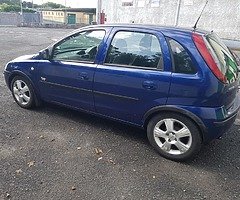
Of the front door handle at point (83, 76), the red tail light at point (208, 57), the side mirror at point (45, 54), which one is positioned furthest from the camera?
the side mirror at point (45, 54)

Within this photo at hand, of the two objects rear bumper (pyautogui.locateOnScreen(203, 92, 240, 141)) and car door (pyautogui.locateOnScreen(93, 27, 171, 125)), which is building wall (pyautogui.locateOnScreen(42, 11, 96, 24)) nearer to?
car door (pyautogui.locateOnScreen(93, 27, 171, 125))

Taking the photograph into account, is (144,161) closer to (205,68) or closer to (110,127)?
(110,127)

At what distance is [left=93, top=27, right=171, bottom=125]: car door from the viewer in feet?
11.6

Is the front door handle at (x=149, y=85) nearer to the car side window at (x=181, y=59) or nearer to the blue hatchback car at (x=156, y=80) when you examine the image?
the blue hatchback car at (x=156, y=80)

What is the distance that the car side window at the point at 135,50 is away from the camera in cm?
359

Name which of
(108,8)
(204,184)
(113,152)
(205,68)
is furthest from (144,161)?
(108,8)

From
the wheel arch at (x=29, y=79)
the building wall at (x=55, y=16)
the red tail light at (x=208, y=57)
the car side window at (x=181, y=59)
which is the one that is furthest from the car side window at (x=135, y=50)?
the building wall at (x=55, y=16)

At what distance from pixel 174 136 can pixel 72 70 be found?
1.82 m

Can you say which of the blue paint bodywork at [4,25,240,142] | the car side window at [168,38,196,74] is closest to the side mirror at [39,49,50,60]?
the blue paint bodywork at [4,25,240,142]

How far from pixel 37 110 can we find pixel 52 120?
21.1 inches

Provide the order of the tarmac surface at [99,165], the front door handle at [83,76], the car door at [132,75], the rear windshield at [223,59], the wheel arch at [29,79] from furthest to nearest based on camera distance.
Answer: the wheel arch at [29,79] → the front door handle at [83,76] → the car door at [132,75] → the rear windshield at [223,59] → the tarmac surface at [99,165]

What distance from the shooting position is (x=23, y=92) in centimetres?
509

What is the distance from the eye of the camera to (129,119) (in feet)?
13.0

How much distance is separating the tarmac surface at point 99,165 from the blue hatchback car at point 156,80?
1.03 ft
